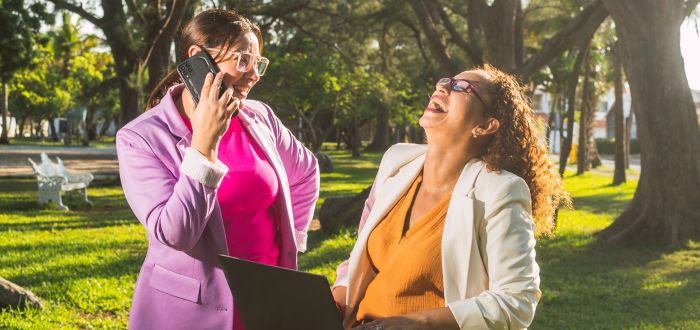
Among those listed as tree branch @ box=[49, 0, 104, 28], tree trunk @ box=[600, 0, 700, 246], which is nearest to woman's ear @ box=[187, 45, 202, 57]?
tree trunk @ box=[600, 0, 700, 246]

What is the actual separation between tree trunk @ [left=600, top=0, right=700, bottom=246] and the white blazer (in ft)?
30.9

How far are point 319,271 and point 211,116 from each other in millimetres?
6776

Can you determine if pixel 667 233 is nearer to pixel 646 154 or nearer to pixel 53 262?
pixel 646 154

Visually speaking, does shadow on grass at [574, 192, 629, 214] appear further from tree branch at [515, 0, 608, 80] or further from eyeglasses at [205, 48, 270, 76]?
eyeglasses at [205, 48, 270, 76]

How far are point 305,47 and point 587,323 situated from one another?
79.5 feet

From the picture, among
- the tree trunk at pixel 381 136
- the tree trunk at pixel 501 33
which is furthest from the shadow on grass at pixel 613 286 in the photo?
the tree trunk at pixel 381 136

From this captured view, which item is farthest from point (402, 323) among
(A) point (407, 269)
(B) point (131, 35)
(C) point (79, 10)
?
(B) point (131, 35)

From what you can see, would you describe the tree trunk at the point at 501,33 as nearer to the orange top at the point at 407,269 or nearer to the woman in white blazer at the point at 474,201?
the woman in white blazer at the point at 474,201

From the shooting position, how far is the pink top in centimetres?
264

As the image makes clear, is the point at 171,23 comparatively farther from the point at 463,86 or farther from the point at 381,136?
the point at 381,136

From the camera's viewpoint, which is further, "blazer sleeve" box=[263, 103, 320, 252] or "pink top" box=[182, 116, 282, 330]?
"blazer sleeve" box=[263, 103, 320, 252]

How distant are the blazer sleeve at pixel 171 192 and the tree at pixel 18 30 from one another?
1788cm

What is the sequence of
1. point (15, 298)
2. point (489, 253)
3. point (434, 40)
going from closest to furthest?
point (489, 253), point (15, 298), point (434, 40)

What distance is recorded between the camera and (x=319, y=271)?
8.99 metres
